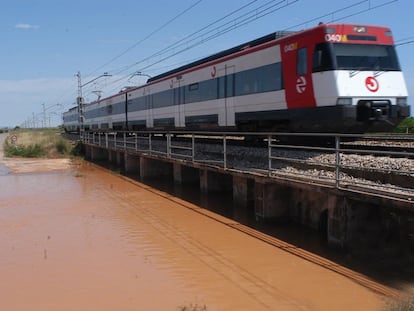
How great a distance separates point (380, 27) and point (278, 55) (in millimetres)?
2617

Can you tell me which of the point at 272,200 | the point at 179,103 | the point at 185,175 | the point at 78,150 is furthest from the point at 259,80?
the point at 78,150

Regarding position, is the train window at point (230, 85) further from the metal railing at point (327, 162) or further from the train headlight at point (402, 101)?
the train headlight at point (402, 101)

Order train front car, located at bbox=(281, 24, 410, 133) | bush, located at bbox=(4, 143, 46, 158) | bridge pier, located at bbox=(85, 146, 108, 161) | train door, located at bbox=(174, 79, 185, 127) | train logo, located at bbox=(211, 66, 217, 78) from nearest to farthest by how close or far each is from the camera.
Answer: train front car, located at bbox=(281, 24, 410, 133), train logo, located at bbox=(211, 66, 217, 78), train door, located at bbox=(174, 79, 185, 127), bridge pier, located at bbox=(85, 146, 108, 161), bush, located at bbox=(4, 143, 46, 158)

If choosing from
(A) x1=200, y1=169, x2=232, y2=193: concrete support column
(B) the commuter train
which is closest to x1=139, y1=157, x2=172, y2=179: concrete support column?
(B) the commuter train

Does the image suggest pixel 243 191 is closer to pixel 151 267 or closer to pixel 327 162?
pixel 327 162

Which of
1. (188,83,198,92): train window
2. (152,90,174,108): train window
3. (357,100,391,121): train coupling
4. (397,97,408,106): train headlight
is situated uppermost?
(188,83,198,92): train window

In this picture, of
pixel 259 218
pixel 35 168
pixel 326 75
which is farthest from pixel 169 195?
pixel 35 168

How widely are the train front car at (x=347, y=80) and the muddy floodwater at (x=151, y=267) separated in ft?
11.4

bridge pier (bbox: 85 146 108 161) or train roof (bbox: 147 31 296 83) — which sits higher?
train roof (bbox: 147 31 296 83)

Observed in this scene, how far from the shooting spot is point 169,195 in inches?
683

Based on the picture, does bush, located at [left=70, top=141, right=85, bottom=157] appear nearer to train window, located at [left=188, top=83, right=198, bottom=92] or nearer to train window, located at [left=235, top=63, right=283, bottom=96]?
train window, located at [left=188, top=83, right=198, bottom=92]

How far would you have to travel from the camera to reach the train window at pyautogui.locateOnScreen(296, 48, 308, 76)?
1238 cm

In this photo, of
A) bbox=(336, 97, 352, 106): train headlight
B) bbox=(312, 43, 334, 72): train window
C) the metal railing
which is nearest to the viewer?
the metal railing

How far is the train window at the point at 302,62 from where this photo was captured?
40.6 ft
